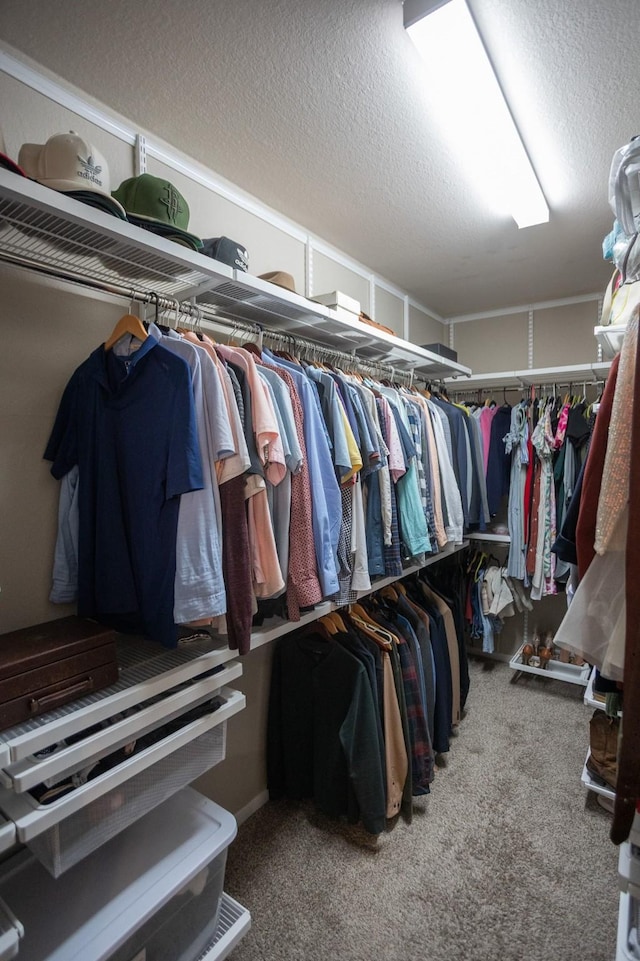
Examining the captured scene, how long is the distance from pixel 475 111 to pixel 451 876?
2627 mm

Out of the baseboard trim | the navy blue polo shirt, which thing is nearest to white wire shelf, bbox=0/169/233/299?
→ the navy blue polo shirt

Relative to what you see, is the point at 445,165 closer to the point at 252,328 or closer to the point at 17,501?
the point at 252,328

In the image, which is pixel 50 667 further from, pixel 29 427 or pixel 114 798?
pixel 29 427

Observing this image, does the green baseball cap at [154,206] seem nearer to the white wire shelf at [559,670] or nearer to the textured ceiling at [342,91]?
the textured ceiling at [342,91]

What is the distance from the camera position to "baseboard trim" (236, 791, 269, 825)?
1.93 m

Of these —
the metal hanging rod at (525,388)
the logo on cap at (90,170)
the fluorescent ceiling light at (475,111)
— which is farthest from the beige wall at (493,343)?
the logo on cap at (90,170)

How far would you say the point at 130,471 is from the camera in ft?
4.10

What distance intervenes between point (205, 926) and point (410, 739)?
1048mm

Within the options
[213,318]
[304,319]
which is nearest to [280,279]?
[304,319]

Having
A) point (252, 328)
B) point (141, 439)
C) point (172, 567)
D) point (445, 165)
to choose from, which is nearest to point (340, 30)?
point (445, 165)

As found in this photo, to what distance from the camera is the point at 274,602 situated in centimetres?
149

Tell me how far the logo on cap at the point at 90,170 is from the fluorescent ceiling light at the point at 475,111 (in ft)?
2.87

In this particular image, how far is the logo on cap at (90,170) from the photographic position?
3.66 ft

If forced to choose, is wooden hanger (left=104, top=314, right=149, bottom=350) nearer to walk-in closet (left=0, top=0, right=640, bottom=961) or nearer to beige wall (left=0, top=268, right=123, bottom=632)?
walk-in closet (left=0, top=0, right=640, bottom=961)
